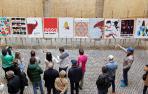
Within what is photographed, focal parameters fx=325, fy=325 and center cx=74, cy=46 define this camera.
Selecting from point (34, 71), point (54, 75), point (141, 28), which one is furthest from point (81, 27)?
point (54, 75)

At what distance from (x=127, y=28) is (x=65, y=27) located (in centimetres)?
313

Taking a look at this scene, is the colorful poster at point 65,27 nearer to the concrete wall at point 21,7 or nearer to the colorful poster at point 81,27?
the colorful poster at point 81,27

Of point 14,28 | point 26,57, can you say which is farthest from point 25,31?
point 26,57

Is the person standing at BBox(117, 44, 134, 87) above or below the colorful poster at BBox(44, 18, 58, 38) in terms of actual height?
below

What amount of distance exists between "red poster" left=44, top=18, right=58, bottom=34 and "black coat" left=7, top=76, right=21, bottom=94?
6233mm

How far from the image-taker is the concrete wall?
62.6 feet

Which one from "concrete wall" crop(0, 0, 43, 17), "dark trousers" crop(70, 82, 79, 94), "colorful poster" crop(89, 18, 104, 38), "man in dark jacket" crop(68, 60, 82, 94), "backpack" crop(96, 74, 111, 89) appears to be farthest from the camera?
"concrete wall" crop(0, 0, 43, 17)

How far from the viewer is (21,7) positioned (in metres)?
19.2

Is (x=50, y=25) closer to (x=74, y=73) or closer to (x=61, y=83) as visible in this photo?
(x=74, y=73)

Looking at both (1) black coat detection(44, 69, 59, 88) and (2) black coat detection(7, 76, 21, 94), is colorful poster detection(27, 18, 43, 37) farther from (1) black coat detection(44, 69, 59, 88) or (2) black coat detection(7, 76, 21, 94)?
(2) black coat detection(7, 76, 21, 94)

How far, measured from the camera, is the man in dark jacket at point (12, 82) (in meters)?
9.93

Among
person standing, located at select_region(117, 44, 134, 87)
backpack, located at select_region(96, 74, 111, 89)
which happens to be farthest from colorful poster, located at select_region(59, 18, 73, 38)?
backpack, located at select_region(96, 74, 111, 89)

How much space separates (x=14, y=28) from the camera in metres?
16.2

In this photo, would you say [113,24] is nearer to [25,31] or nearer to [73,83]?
[25,31]
